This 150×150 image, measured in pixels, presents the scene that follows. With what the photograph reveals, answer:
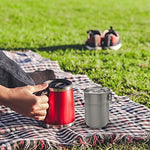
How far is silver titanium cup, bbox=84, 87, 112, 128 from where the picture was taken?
301 centimetres

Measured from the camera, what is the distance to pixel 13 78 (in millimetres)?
3203

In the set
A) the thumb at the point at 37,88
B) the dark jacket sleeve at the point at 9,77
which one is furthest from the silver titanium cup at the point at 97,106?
the dark jacket sleeve at the point at 9,77

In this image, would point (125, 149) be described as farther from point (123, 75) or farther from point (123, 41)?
point (123, 41)

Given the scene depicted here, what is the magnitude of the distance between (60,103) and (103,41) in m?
3.73

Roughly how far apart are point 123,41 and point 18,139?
5.06 meters

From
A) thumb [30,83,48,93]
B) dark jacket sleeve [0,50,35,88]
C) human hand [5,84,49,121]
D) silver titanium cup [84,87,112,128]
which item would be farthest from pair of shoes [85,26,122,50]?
human hand [5,84,49,121]

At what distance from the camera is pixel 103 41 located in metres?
6.54

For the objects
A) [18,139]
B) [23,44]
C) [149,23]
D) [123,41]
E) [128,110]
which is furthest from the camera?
[149,23]

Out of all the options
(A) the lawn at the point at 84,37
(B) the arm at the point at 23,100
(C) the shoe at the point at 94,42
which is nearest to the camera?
(B) the arm at the point at 23,100

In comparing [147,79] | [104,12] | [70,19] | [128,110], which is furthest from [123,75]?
[104,12]

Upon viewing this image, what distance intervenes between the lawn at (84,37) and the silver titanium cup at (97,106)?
38.4 inches

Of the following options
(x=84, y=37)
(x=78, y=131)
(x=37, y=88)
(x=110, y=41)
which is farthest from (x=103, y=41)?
(x=37, y=88)

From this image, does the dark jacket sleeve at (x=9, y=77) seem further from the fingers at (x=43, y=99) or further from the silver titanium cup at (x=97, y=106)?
the silver titanium cup at (x=97, y=106)

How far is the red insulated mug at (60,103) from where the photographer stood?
2.95m
